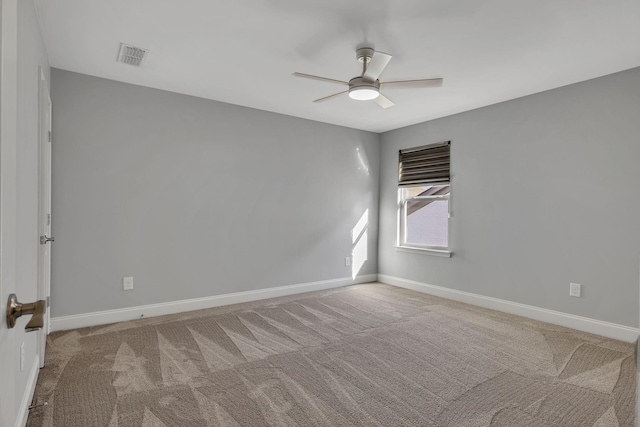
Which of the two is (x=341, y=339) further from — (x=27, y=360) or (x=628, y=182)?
(x=628, y=182)

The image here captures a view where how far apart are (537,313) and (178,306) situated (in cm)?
399

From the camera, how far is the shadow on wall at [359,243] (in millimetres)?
5566

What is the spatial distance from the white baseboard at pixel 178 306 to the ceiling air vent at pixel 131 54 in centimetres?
244

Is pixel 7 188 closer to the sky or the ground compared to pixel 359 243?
closer to the sky

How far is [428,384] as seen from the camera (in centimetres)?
246

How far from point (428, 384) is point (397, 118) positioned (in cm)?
354

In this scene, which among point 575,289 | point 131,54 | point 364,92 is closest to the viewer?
point 364,92

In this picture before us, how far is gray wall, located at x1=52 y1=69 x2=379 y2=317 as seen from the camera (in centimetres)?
344

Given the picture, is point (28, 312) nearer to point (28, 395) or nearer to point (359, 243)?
point (28, 395)

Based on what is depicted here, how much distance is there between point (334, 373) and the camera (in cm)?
259

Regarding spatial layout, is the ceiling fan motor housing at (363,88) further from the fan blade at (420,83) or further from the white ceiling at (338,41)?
the white ceiling at (338,41)

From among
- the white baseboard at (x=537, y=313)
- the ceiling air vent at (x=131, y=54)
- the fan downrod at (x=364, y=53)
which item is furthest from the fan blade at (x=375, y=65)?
the white baseboard at (x=537, y=313)

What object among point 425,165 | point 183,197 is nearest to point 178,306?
point 183,197

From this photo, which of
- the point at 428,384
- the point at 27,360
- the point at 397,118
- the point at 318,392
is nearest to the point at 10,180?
the point at 27,360
